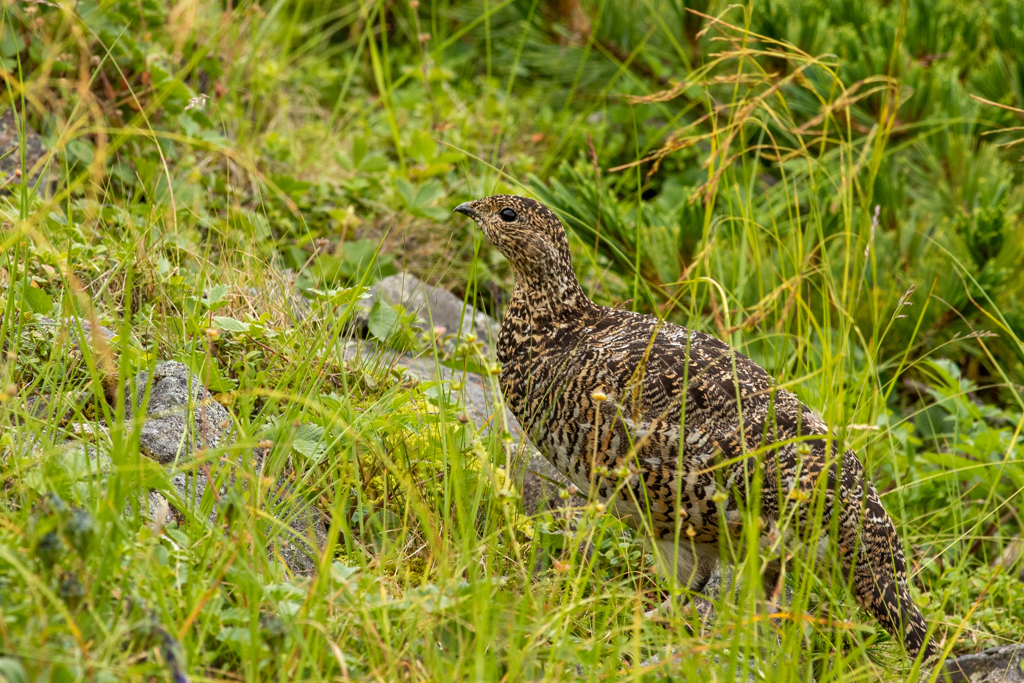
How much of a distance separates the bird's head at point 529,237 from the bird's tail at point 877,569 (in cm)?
119

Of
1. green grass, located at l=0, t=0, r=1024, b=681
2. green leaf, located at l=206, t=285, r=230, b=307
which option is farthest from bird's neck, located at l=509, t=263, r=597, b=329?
green leaf, located at l=206, t=285, r=230, b=307

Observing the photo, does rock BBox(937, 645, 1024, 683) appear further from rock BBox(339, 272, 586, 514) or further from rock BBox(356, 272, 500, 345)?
rock BBox(356, 272, 500, 345)

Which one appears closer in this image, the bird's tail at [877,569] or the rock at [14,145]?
the bird's tail at [877,569]

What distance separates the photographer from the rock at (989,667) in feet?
9.26

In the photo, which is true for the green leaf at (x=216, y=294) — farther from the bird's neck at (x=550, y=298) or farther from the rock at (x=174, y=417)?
the bird's neck at (x=550, y=298)

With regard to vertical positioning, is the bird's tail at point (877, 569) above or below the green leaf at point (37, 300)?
below

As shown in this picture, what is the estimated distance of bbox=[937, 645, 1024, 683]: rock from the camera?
282cm

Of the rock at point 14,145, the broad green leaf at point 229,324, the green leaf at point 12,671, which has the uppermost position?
the rock at point 14,145

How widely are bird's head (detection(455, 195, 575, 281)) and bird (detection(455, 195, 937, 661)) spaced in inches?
Result: 10.7

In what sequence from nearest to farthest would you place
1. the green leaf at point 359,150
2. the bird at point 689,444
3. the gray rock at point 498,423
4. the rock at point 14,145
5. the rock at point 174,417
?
the rock at point 174,417
the bird at point 689,444
the gray rock at point 498,423
the rock at point 14,145
the green leaf at point 359,150

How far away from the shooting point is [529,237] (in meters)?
3.45

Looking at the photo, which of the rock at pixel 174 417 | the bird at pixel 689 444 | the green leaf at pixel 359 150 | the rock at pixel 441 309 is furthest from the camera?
the green leaf at pixel 359 150

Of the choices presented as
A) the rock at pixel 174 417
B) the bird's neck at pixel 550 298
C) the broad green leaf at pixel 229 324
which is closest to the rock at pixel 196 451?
the rock at pixel 174 417

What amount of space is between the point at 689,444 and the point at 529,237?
98cm
